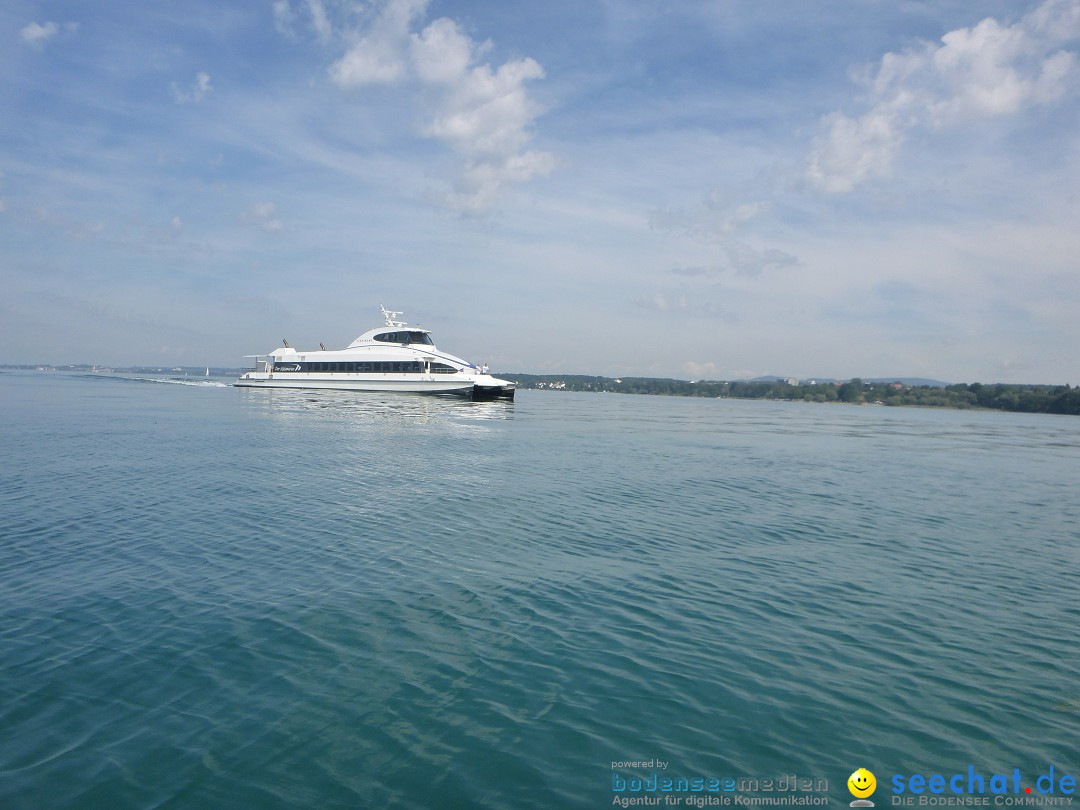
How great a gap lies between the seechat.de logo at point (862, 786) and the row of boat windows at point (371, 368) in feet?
249

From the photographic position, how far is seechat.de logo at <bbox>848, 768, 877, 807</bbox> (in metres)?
6.44

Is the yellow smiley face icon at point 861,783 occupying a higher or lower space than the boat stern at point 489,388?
lower

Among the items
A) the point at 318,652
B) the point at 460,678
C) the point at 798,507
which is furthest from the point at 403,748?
the point at 798,507

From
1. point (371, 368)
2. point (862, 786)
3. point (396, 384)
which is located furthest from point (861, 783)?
point (371, 368)

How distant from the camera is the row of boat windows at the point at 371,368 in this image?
82.1 metres

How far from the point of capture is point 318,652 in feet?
29.6

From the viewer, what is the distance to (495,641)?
9.68 metres

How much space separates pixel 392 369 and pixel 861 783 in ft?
267

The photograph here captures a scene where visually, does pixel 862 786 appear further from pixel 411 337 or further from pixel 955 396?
pixel 955 396

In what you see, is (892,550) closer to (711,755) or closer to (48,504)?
(711,755)

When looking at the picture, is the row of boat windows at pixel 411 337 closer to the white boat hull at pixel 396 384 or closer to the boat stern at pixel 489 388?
the white boat hull at pixel 396 384

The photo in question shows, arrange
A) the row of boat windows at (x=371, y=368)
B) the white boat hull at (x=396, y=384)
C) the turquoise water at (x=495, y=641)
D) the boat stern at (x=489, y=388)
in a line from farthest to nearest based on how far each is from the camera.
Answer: the row of boat windows at (x=371, y=368), the white boat hull at (x=396, y=384), the boat stern at (x=489, y=388), the turquoise water at (x=495, y=641)

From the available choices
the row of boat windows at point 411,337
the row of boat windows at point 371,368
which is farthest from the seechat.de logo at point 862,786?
the row of boat windows at point 411,337

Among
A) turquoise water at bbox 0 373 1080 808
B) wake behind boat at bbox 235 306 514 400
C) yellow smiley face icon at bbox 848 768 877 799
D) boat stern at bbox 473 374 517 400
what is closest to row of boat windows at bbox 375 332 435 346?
wake behind boat at bbox 235 306 514 400
